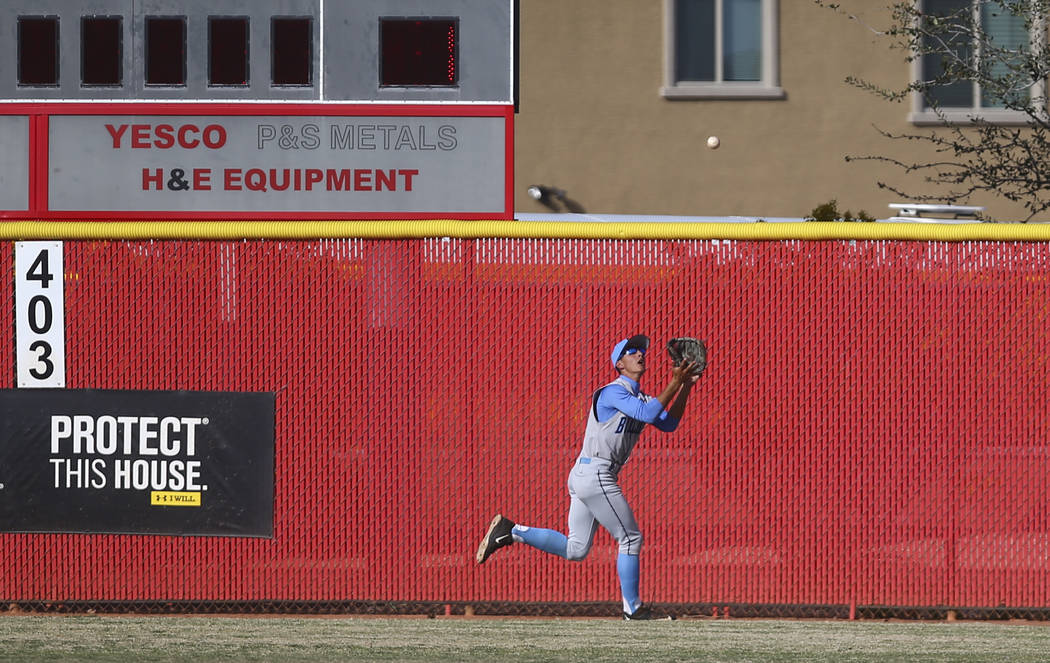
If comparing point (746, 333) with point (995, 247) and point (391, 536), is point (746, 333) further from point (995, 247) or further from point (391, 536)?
point (391, 536)

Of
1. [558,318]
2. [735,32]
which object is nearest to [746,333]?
[558,318]

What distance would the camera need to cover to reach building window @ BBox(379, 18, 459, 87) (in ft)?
36.5

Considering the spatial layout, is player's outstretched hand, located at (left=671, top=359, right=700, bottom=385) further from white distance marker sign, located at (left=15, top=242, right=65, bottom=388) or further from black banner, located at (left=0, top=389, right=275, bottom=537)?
white distance marker sign, located at (left=15, top=242, right=65, bottom=388)

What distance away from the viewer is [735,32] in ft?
69.1

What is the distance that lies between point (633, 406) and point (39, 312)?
3136 millimetres

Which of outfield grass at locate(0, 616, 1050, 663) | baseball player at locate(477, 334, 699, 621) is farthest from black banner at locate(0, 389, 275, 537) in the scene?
baseball player at locate(477, 334, 699, 621)

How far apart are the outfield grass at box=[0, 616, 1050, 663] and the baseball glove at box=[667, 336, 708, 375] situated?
1313 mm

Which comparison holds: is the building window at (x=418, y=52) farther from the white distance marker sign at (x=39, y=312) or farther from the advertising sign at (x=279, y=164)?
the white distance marker sign at (x=39, y=312)

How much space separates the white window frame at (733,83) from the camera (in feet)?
68.1

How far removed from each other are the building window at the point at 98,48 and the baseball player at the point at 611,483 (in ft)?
19.8

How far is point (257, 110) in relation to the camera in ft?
37.1

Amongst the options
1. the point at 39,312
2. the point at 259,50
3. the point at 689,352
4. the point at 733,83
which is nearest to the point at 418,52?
the point at 259,50

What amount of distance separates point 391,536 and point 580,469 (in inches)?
41.2

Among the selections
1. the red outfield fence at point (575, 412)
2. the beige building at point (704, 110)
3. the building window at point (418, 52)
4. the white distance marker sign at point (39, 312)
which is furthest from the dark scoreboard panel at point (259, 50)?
the beige building at point (704, 110)
